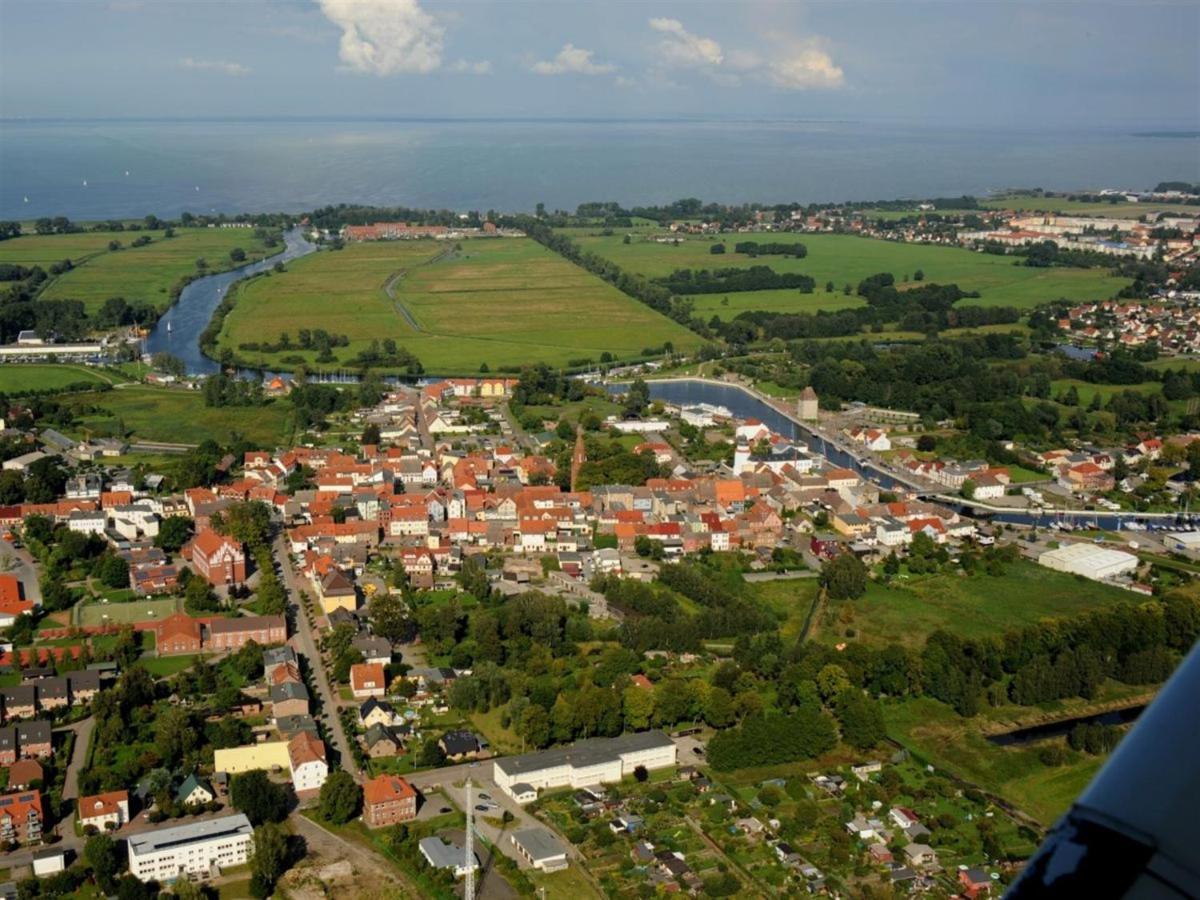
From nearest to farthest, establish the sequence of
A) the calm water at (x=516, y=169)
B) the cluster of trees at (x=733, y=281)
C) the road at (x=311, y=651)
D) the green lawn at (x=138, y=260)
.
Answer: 1. the road at (x=311, y=651)
2. the green lawn at (x=138, y=260)
3. the cluster of trees at (x=733, y=281)
4. the calm water at (x=516, y=169)

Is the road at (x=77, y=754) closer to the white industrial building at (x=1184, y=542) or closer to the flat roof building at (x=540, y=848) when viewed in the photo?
the flat roof building at (x=540, y=848)

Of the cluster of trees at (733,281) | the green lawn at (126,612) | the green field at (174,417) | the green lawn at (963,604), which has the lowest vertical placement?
the green lawn at (126,612)

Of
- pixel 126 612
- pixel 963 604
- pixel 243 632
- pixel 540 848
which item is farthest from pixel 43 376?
pixel 540 848

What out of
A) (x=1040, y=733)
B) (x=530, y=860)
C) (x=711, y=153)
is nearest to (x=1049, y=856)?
(x=530, y=860)

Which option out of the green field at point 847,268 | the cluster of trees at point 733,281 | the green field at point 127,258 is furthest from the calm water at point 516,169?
the cluster of trees at point 733,281

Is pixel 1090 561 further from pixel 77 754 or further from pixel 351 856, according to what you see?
pixel 77 754

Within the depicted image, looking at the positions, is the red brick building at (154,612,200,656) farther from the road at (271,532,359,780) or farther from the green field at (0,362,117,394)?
the green field at (0,362,117,394)

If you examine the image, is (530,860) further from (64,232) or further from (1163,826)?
(64,232)
